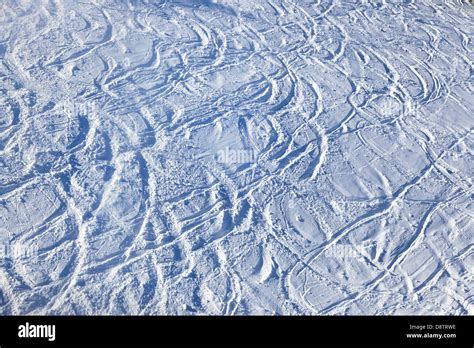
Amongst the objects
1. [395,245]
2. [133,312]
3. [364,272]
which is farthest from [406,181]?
[133,312]

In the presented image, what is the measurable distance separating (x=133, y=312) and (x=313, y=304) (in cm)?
135

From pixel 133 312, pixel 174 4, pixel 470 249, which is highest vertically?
pixel 174 4

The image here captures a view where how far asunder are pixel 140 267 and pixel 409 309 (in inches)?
82.7

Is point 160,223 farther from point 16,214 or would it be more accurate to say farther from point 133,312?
point 16,214

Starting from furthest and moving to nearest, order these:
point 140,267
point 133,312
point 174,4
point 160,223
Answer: point 174,4 → point 160,223 → point 140,267 → point 133,312

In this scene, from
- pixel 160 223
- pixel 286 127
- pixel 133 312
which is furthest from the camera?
pixel 286 127

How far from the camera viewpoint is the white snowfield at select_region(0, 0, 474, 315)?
14.8 feet

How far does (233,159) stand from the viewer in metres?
5.49

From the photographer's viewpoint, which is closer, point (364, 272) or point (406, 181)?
point (364, 272)

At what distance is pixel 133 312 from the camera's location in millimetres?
4250

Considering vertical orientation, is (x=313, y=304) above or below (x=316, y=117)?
below

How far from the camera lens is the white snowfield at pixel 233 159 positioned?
14.8 ft

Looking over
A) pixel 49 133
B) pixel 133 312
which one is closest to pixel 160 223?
pixel 133 312

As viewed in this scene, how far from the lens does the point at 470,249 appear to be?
4.90 m
